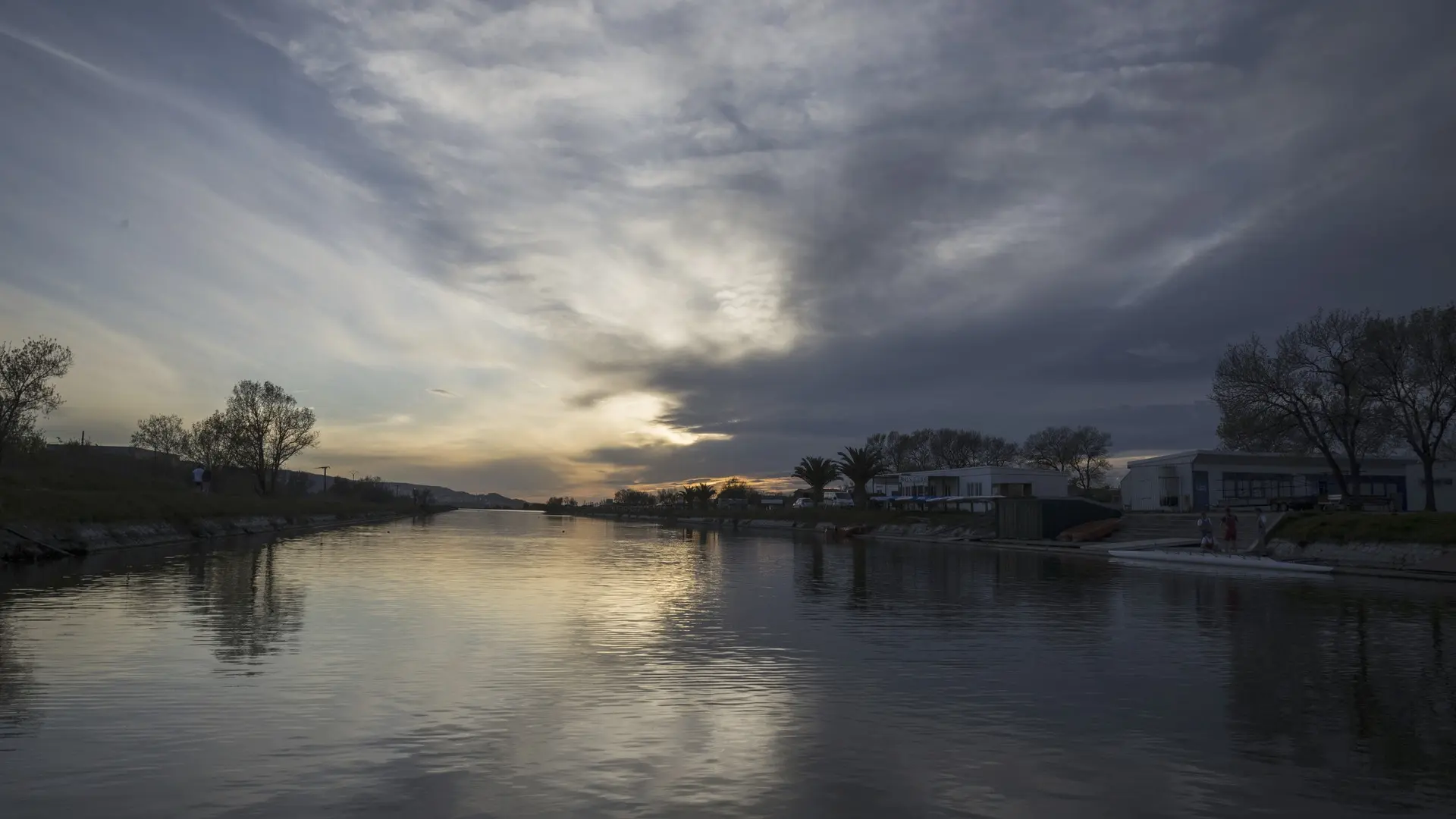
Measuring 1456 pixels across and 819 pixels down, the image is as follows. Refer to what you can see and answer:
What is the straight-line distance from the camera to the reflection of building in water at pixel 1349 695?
9266 mm

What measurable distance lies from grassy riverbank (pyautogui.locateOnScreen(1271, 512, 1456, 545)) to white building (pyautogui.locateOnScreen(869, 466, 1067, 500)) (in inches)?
1641

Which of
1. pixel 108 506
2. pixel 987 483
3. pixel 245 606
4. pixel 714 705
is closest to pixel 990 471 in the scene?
pixel 987 483

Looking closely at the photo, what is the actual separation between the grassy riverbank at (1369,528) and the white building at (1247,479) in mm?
27152

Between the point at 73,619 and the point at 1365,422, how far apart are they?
6150 cm

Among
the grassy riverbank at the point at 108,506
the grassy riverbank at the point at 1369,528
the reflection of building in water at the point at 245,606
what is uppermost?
the grassy riverbank at the point at 108,506

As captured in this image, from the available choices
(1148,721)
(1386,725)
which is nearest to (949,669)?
(1148,721)

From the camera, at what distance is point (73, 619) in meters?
18.2

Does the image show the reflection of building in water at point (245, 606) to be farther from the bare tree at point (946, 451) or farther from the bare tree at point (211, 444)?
the bare tree at point (946, 451)

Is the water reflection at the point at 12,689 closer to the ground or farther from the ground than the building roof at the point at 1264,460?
closer to the ground

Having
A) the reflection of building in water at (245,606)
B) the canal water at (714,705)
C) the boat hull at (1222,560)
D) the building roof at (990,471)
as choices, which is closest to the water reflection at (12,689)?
the canal water at (714,705)

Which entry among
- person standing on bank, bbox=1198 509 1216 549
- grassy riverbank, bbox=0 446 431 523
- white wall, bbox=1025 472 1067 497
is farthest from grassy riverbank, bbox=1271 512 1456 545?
white wall, bbox=1025 472 1067 497

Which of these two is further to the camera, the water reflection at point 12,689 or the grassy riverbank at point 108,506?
the grassy riverbank at point 108,506

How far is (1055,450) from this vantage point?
446 ft

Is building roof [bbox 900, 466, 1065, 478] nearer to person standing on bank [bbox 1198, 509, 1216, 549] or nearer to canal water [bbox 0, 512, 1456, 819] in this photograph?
person standing on bank [bbox 1198, 509, 1216, 549]
